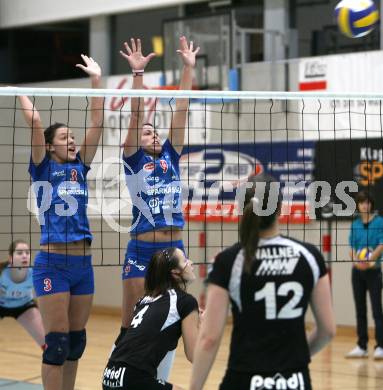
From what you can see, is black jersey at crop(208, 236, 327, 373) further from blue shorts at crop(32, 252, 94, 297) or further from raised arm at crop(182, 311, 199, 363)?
blue shorts at crop(32, 252, 94, 297)

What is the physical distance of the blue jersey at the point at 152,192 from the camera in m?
6.44

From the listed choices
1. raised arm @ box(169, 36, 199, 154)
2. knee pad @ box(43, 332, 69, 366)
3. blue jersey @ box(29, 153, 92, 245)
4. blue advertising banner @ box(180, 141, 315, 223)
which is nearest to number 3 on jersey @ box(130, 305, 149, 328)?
knee pad @ box(43, 332, 69, 366)

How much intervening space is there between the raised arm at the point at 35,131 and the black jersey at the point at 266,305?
8.22ft

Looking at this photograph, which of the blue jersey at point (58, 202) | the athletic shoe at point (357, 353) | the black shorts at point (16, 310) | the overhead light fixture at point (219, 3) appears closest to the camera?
the blue jersey at point (58, 202)

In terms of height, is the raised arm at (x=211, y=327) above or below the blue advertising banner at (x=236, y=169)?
below

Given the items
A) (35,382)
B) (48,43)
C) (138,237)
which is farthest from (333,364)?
(48,43)

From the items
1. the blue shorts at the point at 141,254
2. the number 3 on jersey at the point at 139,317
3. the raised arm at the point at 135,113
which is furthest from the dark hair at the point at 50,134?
the number 3 on jersey at the point at 139,317

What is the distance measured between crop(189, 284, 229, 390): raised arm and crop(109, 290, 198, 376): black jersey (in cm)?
129

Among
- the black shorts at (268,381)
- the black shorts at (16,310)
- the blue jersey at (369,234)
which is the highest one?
the blue jersey at (369,234)

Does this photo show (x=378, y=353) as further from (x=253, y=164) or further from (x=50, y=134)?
(x=50, y=134)

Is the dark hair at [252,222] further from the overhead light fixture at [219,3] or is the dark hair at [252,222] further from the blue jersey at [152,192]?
the overhead light fixture at [219,3]

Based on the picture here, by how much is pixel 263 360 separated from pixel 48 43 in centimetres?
1342

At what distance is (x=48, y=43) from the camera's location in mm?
16547

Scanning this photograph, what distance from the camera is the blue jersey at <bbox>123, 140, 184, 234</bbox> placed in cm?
644
